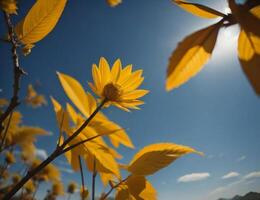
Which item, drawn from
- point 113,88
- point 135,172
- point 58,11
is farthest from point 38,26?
point 135,172

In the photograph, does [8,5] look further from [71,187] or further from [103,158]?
[71,187]

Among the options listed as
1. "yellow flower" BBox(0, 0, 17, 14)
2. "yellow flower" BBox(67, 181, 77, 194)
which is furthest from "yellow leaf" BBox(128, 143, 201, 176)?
"yellow flower" BBox(67, 181, 77, 194)

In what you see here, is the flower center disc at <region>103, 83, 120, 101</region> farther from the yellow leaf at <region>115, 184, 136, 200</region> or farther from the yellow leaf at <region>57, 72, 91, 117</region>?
the yellow leaf at <region>115, 184, 136, 200</region>

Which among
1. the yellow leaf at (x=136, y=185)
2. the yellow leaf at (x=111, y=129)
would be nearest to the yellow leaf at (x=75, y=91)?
the yellow leaf at (x=111, y=129)

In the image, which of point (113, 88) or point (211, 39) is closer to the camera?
point (211, 39)

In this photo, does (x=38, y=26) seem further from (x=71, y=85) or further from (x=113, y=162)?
(x=113, y=162)

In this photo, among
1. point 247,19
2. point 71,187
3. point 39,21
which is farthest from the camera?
point 71,187

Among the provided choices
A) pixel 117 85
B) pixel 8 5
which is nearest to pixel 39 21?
pixel 8 5
